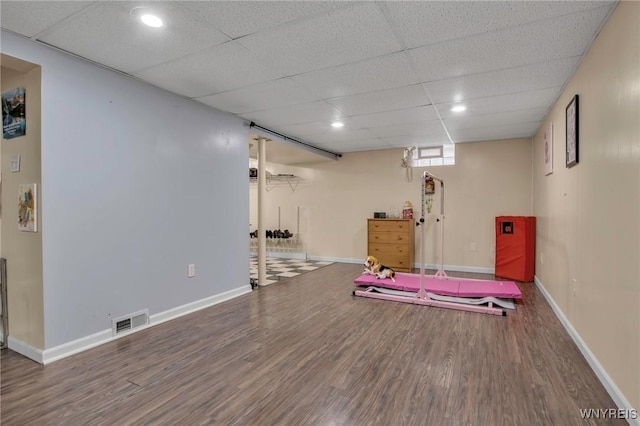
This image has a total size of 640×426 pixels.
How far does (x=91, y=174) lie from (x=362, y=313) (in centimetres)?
281

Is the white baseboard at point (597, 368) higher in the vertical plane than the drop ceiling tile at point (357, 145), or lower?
lower

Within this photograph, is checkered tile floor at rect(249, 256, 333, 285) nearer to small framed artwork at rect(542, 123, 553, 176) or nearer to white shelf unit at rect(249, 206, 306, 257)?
white shelf unit at rect(249, 206, 306, 257)

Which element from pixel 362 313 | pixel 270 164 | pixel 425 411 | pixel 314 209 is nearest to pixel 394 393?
pixel 425 411

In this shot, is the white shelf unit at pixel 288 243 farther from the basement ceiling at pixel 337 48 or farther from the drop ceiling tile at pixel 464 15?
the drop ceiling tile at pixel 464 15

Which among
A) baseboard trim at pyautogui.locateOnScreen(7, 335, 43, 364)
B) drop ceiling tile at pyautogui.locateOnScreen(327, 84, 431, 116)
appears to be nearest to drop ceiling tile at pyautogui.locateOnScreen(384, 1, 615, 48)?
drop ceiling tile at pyautogui.locateOnScreen(327, 84, 431, 116)

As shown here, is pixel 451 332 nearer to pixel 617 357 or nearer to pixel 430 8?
pixel 617 357

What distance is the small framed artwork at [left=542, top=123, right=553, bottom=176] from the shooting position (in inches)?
146

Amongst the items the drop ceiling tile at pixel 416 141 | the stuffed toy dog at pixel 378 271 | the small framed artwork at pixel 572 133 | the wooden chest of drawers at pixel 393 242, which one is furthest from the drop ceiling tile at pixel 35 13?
the wooden chest of drawers at pixel 393 242

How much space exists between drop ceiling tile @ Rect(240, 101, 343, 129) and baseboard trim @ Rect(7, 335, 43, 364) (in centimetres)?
301

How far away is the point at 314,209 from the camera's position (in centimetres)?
706

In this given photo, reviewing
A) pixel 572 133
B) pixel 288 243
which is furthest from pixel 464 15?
pixel 288 243

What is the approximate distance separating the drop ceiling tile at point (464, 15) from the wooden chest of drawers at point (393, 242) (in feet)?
Answer: 12.7

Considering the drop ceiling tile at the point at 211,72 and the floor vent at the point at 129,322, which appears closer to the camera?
the drop ceiling tile at the point at 211,72

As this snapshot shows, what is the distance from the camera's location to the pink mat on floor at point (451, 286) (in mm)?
3726
